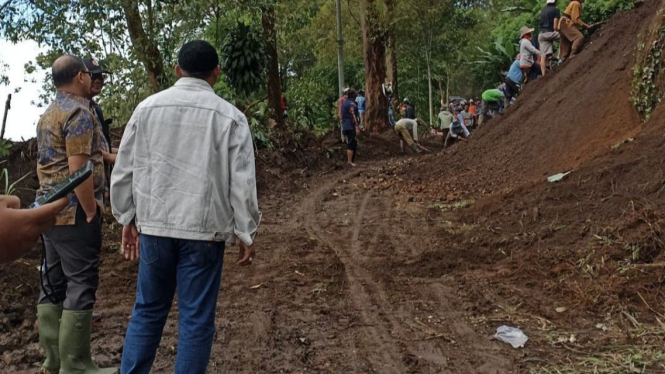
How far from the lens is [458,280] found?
6770 millimetres

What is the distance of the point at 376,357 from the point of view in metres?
4.87

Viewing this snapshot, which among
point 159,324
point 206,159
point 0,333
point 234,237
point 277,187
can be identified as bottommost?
point 277,187

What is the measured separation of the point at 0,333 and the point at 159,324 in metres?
2.25

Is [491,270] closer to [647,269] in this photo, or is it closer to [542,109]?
[647,269]

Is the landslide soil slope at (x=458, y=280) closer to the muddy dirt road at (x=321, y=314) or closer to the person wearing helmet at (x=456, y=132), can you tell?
the muddy dirt road at (x=321, y=314)

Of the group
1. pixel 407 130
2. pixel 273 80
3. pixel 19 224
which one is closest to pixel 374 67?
pixel 407 130

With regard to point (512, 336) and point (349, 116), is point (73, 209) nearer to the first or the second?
point (512, 336)

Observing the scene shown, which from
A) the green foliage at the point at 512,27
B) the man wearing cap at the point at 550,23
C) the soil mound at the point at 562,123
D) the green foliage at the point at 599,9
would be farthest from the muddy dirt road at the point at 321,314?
the green foliage at the point at 512,27

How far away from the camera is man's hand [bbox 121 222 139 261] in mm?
4023

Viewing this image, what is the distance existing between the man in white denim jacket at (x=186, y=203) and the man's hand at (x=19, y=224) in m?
1.72

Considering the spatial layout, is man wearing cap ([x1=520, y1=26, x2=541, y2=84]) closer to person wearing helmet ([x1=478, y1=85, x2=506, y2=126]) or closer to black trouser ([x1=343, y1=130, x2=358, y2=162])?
person wearing helmet ([x1=478, y1=85, x2=506, y2=126])

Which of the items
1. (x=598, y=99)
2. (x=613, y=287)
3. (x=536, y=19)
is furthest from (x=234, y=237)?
(x=536, y=19)

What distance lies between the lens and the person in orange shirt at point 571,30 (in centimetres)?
1544

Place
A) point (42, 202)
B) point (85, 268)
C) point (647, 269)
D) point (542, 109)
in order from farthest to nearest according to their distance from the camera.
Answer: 1. point (542, 109)
2. point (647, 269)
3. point (85, 268)
4. point (42, 202)
